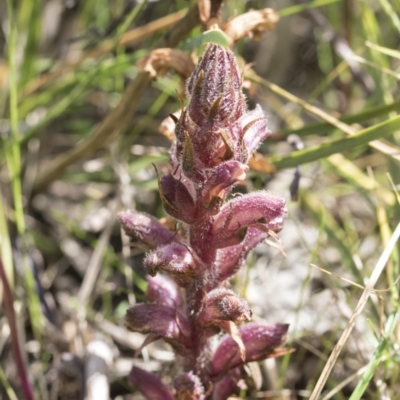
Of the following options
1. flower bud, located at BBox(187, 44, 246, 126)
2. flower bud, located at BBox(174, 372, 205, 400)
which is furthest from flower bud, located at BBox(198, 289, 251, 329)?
flower bud, located at BBox(187, 44, 246, 126)

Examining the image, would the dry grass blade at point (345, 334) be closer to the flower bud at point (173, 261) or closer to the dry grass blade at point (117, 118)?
the flower bud at point (173, 261)

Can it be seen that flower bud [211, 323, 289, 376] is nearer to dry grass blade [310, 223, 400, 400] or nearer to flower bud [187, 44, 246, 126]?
dry grass blade [310, 223, 400, 400]

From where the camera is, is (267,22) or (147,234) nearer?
(147,234)

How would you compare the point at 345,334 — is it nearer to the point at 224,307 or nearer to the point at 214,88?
the point at 224,307

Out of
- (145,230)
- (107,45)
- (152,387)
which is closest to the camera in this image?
(145,230)

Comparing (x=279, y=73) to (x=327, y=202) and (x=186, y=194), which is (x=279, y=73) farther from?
(x=186, y=194)

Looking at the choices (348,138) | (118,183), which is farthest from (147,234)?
(118,183)

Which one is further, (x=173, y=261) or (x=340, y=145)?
(x=340, y=145)

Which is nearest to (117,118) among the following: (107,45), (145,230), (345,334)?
(107,45)

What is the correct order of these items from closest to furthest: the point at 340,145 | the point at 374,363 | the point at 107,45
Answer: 1. the point at 374,363
2. the point at 340,145
3. the point at 107,45
